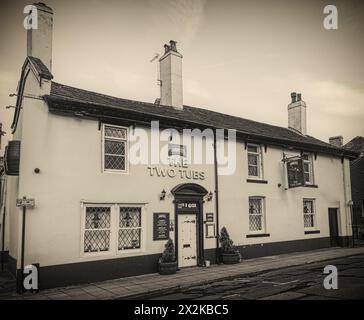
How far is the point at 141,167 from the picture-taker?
43.9 ft

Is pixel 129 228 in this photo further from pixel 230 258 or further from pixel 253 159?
pixel 253 159

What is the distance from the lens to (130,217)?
42.5 ft

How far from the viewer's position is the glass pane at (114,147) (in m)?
12.8

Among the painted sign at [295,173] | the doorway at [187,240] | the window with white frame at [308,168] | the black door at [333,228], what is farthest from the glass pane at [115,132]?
the black door at [333,228]

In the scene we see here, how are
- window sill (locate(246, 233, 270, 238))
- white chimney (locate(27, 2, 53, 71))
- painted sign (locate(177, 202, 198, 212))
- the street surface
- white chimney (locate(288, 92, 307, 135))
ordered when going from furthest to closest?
white chimney (locate(288, 92, 307, 135)), window sill (locate(246, 233, 270, 238)), painted sign (locate(177, 202, 198, 212)), white chimney (locate(27, 2, 53, 71)), the street surface

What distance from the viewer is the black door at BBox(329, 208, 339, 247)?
827 inches

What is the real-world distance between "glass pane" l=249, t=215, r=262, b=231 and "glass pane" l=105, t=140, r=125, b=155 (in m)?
7.47

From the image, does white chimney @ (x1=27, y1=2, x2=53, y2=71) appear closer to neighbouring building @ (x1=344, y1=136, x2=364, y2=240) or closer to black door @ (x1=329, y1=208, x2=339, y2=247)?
black door @ (x1=329, y1=208, x2=339, y2=247)

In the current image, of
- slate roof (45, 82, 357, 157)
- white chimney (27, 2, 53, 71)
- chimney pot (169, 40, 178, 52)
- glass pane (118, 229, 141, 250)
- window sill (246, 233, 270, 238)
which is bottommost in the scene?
window sill (246, 233, 270, 238)

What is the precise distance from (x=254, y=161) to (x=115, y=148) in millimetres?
7878

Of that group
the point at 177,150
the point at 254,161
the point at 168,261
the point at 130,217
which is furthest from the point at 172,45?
the point at 168,261

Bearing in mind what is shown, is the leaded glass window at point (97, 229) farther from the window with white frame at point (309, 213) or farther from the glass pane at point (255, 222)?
the window with white frame at point (309, 213)

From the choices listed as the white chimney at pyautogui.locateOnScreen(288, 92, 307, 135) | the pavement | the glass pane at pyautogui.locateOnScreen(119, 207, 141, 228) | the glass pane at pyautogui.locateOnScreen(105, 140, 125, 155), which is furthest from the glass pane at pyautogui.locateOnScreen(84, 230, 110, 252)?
the white chimney at pyautogui.locateOnScreen(288, 92, 307, 135)

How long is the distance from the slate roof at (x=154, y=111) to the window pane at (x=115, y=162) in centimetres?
159
